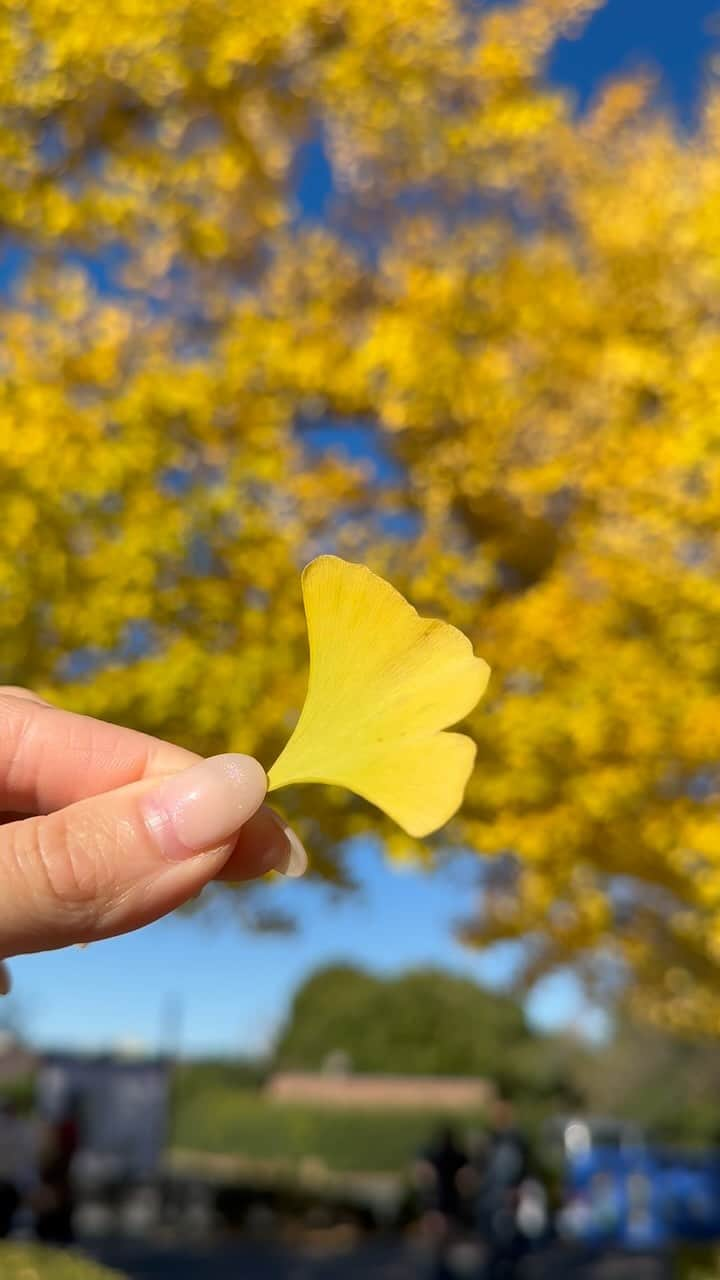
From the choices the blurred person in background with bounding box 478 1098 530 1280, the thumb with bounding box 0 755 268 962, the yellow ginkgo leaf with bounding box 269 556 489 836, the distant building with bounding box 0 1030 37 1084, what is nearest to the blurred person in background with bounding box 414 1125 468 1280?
the blurred person in background with bounding box 478 1098 530 1280

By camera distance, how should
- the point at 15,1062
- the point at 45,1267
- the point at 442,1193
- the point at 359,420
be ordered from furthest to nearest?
the point at 15,1062 < the point at 442,1193 < the point at 359,420 < the point at 45,1267

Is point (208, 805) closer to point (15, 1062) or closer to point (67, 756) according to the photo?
point (67, 756)

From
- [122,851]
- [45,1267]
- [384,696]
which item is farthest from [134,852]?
[45,1267]

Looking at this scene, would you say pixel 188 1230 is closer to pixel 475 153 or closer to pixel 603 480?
pixel 603 480

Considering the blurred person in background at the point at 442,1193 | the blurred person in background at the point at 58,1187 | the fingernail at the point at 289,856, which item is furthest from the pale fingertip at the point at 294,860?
the blurred person in background at the point at 442,1193

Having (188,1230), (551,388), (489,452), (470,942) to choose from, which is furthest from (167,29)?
(188,1230)

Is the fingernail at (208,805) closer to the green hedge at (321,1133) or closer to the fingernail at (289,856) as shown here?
the fingernail at (289,856)
